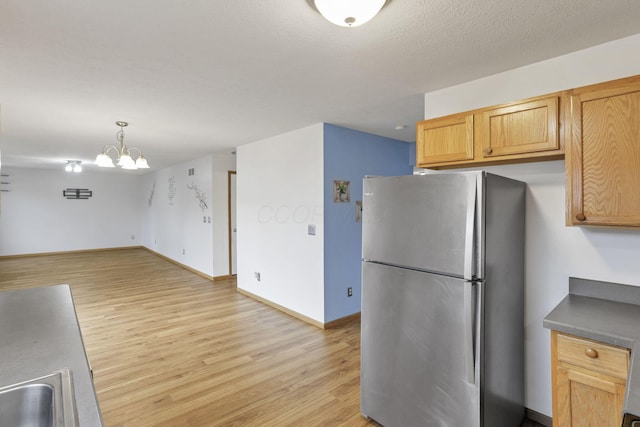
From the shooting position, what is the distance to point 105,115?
323 centimetres

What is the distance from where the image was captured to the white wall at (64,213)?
8039mm

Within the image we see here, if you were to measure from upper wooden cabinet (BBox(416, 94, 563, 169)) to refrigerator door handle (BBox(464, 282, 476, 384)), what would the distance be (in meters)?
0.91

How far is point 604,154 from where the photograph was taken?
1.62 meters

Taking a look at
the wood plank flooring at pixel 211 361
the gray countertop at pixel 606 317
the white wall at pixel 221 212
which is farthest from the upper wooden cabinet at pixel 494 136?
the white wall at pixel 221 212

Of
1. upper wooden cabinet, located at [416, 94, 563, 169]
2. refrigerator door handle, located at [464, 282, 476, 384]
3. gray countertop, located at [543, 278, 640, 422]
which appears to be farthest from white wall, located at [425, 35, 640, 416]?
refrigerator door handle, located at [464, 282, 476, 384]

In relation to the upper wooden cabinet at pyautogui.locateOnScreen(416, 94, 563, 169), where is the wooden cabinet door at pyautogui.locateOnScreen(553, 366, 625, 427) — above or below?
below

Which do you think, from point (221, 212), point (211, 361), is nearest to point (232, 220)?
point (221, 212)

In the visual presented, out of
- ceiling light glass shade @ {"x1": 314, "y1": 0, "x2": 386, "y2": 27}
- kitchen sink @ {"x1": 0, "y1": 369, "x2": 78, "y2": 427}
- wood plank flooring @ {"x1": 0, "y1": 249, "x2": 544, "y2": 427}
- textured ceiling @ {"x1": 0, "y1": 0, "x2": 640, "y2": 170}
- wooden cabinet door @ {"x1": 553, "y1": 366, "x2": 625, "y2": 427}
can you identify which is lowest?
wood plank flooring @ {"x1": 0, "y1": 249, "x2": 544, "y2": 427}

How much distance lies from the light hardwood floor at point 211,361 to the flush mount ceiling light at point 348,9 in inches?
92.3

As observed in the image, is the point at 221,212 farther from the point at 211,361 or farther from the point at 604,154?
the point at 604,154

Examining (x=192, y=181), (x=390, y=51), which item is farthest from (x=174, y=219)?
(x=390, y=51)

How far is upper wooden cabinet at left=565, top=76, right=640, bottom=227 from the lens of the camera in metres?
1.54

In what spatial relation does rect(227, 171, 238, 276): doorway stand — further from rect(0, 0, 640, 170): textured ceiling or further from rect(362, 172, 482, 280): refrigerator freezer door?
rect(362, 172, 482, 280): refrigerator freezer door

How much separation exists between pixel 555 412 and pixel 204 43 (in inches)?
104
